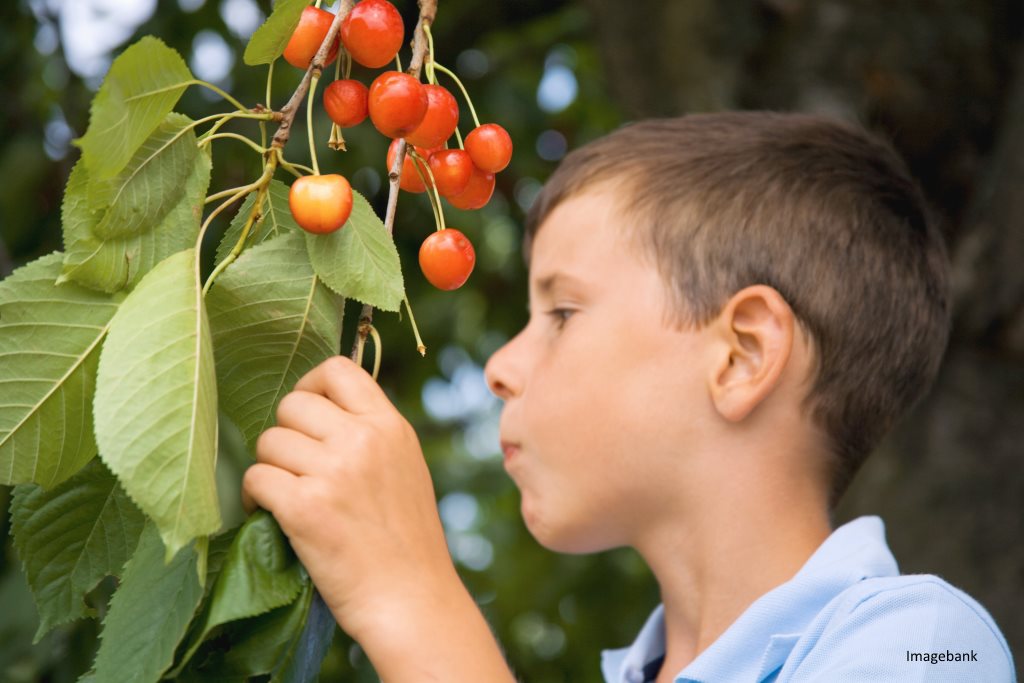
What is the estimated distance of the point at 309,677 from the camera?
2.81 feet

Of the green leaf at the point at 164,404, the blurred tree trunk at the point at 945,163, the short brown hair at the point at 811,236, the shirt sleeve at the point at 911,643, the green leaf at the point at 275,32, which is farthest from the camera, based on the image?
the blurred tree trunk at the point at 945,163

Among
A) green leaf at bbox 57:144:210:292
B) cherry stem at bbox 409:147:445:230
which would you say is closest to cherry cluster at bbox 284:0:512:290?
cherry stem at bbox 409:147:445:230

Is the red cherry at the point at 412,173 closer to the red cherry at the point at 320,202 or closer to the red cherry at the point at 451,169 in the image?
the red cherry at the point at 451,169

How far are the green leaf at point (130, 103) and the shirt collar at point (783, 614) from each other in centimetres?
86

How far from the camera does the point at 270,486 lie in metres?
0.92

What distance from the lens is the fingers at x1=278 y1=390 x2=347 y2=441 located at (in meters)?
0.94

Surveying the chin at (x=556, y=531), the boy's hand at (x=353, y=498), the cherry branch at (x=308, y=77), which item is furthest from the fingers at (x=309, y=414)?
the chin at (x=556, y=531)

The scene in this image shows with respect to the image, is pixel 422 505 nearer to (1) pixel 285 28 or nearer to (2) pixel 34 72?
(1) pixel 285 28

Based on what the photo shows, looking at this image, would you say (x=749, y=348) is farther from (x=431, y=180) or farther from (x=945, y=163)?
(x=945, y=163)

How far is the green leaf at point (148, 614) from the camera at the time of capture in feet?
2.62

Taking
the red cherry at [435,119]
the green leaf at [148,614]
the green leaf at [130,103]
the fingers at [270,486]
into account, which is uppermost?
the green leaf at [130,103]

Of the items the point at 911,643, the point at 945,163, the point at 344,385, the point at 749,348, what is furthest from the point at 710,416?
the point at 945,163

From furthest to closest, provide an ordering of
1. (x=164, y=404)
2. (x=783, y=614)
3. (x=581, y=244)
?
(x=581, y=244) < (x=783, y=614) < (x=164, y=404)

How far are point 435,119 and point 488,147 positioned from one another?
3.7 inches
